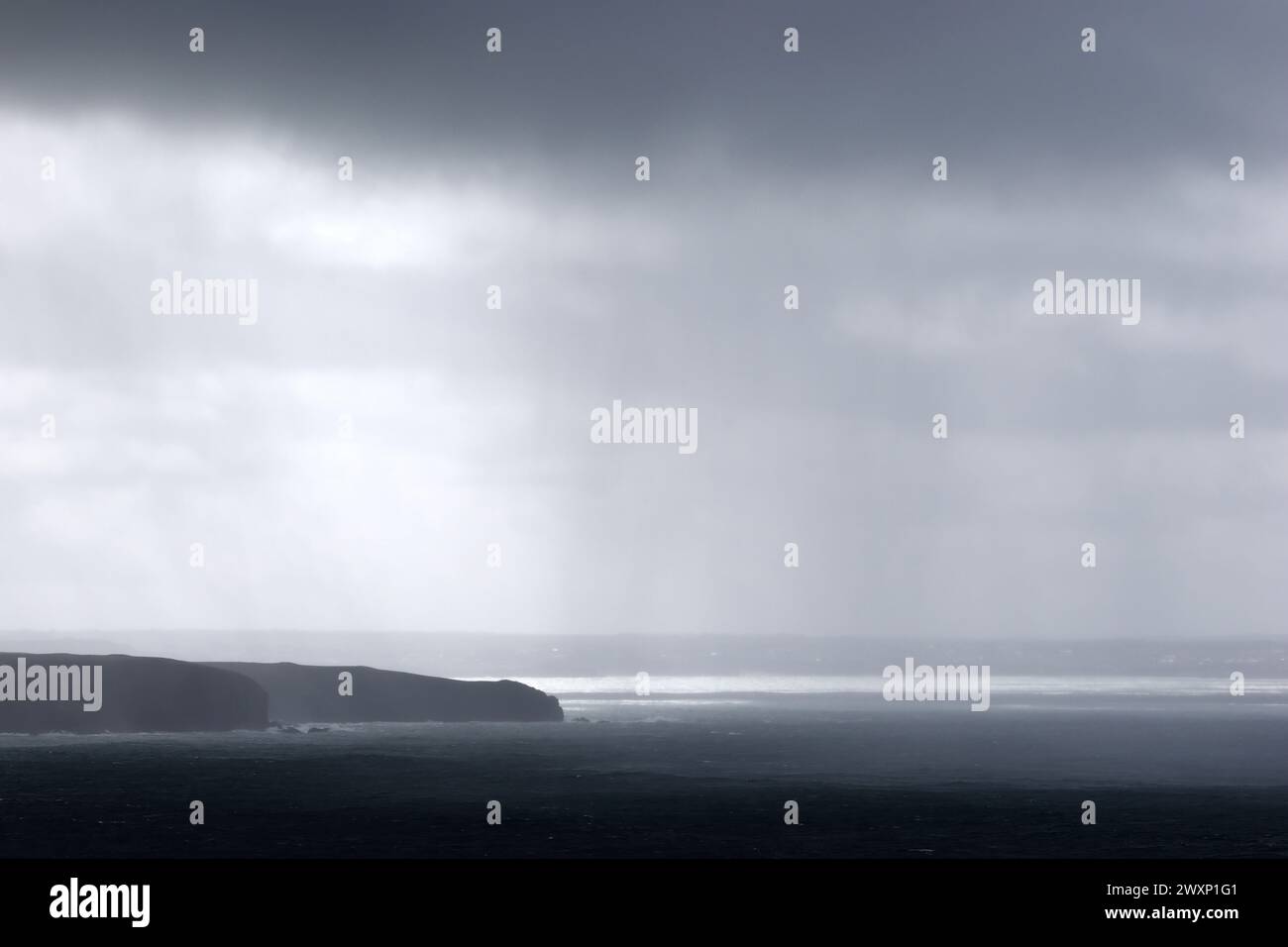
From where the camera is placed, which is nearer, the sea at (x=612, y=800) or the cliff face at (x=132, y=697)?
the sea at (x=612, y=800)

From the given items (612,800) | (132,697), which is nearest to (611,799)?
(612,800)

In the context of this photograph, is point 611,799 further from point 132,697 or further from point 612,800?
point 132,697

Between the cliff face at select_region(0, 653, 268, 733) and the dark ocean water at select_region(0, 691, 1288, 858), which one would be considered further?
the cliff face at select_region(0, 653, 268, 733)

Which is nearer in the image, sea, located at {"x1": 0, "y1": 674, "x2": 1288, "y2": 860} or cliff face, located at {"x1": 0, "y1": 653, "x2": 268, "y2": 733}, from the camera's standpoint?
sea, located at {"x1": 0, "y1": 674, "x2": 1288, "y2": 860}
